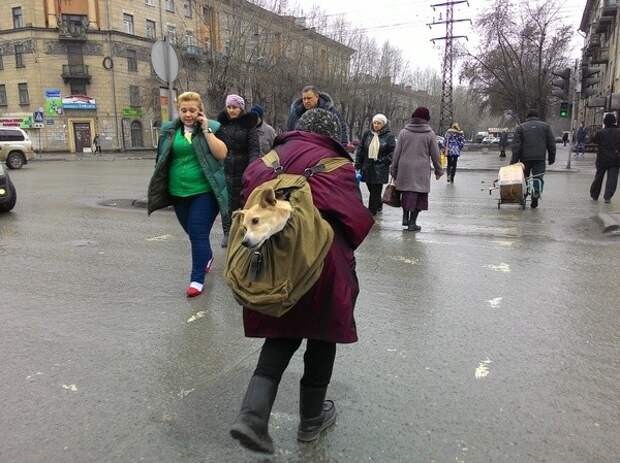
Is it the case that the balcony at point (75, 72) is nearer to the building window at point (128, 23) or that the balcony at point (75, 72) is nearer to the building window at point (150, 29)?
the building window at point (128, 23)

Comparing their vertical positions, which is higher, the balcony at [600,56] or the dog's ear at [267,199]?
the balcony at [600,56]

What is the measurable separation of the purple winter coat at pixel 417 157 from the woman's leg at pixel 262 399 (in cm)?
553

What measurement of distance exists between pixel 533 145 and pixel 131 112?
141ft

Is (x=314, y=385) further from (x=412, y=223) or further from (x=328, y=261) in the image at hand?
(x=412, y=223)

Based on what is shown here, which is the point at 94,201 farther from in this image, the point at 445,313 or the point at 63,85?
the point at 63,85

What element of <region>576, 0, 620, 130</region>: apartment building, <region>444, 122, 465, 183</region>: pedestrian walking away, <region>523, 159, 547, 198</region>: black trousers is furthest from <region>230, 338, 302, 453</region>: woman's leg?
<region>576, 0, 620, 130</region>: apartment building

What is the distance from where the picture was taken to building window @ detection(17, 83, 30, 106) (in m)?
44.0

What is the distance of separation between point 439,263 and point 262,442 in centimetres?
416

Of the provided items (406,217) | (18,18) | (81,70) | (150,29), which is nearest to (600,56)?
(150,29)

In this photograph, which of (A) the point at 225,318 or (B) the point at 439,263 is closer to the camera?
(A) the point at 225,318

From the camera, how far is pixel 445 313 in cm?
434

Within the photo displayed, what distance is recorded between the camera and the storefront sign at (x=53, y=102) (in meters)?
43.7

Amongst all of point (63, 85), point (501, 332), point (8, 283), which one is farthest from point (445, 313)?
point (63, 85)

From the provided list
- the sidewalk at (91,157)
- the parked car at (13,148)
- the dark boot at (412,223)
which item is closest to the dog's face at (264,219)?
the dark boot at (412,223)
